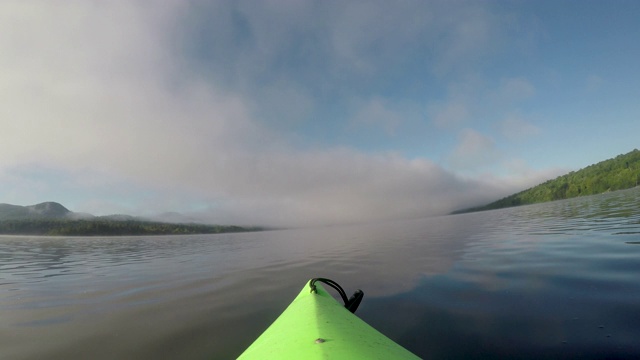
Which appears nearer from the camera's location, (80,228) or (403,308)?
(403,308)

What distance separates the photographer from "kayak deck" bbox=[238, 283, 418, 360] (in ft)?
8.45

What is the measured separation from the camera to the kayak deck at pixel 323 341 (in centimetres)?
258

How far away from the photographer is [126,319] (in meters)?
6.74

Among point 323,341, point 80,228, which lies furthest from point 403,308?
point 80,228

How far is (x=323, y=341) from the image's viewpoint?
9.08ft

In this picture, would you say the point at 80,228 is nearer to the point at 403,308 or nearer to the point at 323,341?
the point at 403,308

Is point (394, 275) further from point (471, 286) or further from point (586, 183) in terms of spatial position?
point (586, 183)

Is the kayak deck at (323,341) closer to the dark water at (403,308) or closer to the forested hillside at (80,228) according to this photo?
the dark water at (403,308)

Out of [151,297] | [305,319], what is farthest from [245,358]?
[151,297]

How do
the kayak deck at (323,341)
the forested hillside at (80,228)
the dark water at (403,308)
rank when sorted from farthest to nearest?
the forested hillside at (80,228) < the dark water at (403,308) < the kayak deck at (323,341)

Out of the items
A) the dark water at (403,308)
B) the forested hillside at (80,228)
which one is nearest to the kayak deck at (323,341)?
the dark water at (403,308)

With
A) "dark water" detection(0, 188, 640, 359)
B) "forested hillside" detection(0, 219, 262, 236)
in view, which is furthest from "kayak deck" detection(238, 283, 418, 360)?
"forested hillside" detection(0, 219, 262, 236)

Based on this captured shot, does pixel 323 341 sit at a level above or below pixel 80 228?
below

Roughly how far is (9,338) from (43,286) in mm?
7074
